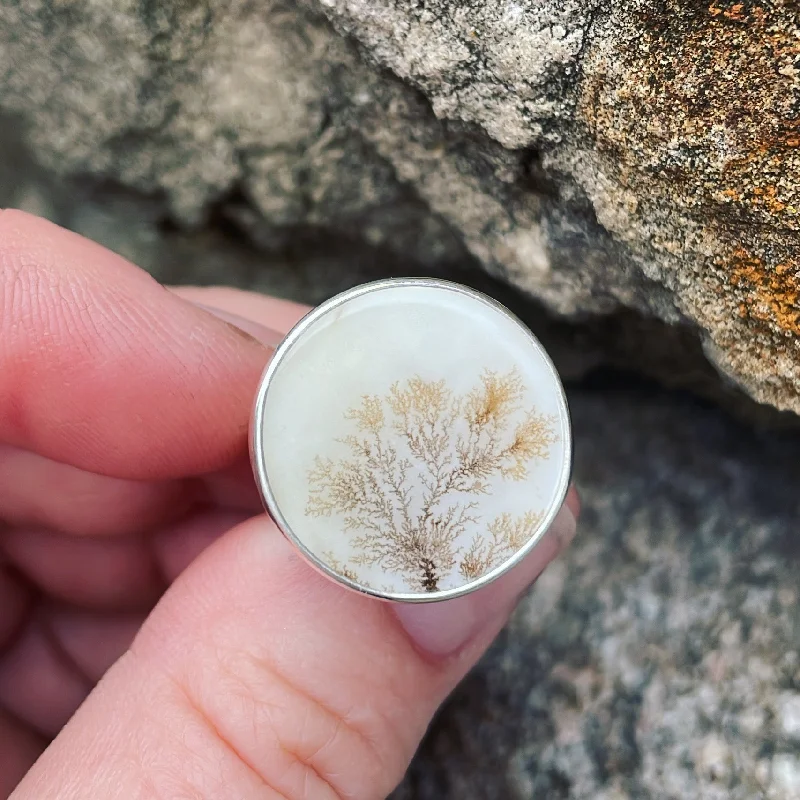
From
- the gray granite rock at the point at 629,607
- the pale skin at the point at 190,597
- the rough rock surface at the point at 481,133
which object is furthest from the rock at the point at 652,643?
the rough rock surface at the point at 481,133

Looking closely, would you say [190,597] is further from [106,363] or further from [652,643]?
[652,643]

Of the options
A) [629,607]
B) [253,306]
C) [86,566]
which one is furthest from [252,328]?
[629,607]

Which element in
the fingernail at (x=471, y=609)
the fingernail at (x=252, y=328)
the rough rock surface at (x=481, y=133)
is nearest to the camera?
the rough rock surface at (x=481, y=133)

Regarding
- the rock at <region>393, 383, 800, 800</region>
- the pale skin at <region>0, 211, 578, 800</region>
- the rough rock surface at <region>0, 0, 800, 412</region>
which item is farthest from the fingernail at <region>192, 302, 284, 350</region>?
the rock at <region>393, 383, 800, 800</region>

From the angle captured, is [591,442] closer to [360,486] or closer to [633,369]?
[633,369]

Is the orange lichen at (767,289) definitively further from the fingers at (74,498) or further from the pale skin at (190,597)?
the fingers at (74,498)

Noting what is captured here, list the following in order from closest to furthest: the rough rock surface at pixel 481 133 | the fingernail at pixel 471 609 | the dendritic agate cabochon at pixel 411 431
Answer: the rough rock surface at pixel 481 133
the dendritic agate cabochon at pixel 411 431
the fingernail at pixel 471 609

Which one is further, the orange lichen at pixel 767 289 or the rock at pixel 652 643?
the rock at pixel 652 643

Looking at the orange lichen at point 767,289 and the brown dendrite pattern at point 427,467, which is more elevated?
the orange lichen at point 767,289

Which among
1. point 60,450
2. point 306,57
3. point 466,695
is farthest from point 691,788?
point 306,57

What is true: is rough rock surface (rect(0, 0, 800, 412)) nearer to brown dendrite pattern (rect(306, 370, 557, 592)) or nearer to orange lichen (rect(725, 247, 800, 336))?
orange lichen (rect(725, 247, 800, 336))
